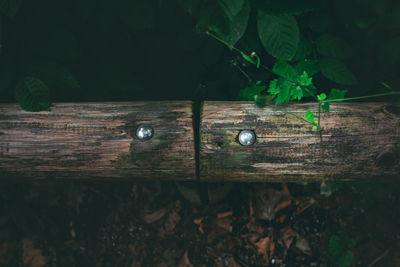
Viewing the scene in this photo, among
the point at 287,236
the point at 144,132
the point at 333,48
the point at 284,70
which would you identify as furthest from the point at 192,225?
the point at 333,48

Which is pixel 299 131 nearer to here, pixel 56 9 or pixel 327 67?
pixel 327 67

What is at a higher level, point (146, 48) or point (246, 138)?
point (146, 48)

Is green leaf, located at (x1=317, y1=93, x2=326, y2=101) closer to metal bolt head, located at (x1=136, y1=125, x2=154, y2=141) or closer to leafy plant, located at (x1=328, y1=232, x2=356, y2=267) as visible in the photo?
metal bolt head, located at (x1=136, y1=125, x2=154, y2=141)

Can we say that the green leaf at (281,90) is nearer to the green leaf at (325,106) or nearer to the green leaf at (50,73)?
the green leaf at (325,106)

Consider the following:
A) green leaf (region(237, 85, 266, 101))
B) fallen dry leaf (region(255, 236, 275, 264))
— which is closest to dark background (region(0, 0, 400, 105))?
green leaf (region(237, 85, 266, 101))

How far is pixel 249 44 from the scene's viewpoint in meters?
1.40

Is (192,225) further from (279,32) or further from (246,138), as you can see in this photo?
(279,32)

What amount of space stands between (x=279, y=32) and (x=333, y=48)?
41cm

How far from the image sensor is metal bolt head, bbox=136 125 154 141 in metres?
1.31

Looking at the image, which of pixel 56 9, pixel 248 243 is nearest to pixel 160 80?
pixel 56 9

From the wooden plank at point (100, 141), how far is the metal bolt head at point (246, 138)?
223 mm

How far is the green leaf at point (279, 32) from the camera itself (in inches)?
45.8

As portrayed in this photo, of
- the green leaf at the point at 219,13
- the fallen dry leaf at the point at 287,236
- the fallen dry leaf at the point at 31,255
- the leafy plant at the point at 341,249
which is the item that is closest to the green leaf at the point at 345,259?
the leafy plant at the point at 341,249

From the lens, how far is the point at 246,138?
51.0 inches
